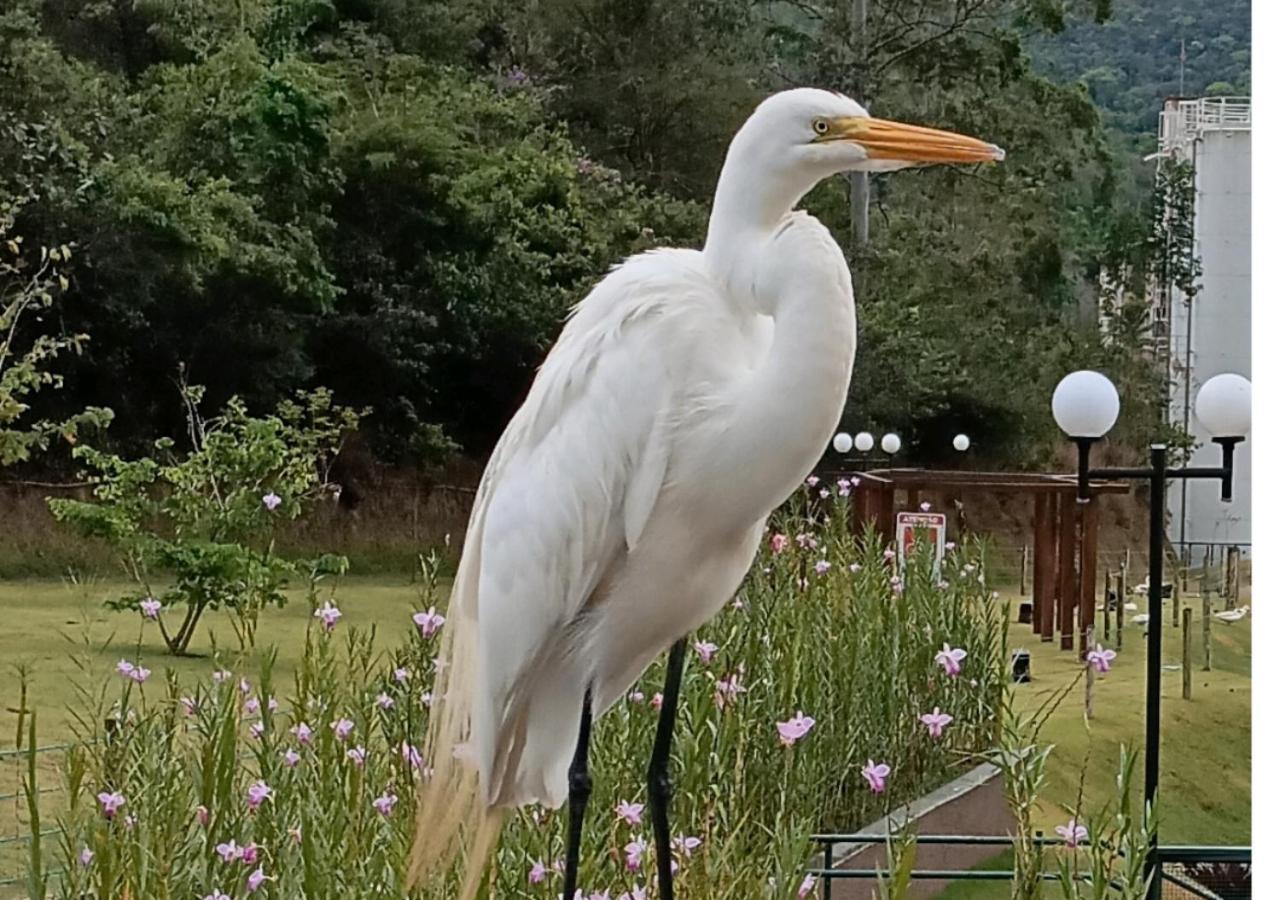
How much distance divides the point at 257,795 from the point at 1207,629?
6.17 ft

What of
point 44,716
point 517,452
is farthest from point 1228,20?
point 44,716

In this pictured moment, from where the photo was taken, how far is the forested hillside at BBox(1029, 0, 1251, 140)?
2656 millimetres

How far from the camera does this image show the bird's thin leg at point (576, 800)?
1.34 meters

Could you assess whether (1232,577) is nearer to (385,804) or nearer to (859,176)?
(859,176)

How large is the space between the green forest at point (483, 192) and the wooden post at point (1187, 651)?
14.8 inches

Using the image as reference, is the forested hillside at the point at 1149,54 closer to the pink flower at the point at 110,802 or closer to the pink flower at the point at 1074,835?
the pink flower at the point at 1074,835

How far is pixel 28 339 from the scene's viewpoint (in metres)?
2.71

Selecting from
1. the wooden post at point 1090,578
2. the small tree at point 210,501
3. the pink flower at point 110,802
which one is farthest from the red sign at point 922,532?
the pink flower at point 110,802

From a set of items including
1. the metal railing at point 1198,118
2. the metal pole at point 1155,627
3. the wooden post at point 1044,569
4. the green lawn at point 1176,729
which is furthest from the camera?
the wooden post at point 1044,569

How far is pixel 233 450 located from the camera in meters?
2.77

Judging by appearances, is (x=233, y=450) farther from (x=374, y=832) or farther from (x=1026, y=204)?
(x=1026, y=204)

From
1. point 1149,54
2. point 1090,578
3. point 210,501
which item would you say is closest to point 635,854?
point 210,501

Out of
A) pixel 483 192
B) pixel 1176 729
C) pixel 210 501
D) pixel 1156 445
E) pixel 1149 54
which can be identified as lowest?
pixel 1176 729

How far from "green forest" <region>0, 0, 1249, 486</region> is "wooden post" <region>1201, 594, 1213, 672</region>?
37 centimetres
